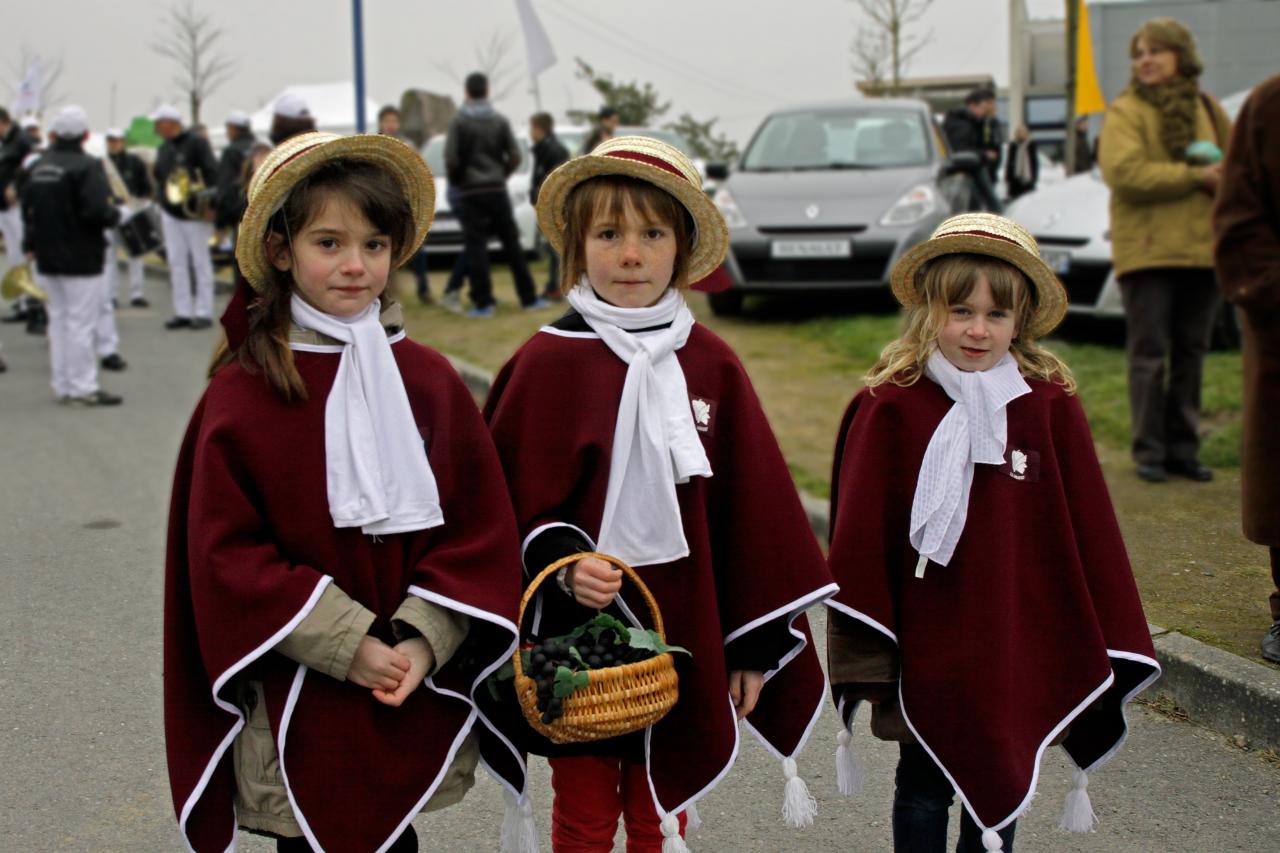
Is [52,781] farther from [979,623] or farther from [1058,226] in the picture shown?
[1058,226]

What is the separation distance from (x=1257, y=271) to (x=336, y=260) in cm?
306

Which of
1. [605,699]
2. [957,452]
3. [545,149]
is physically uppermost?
[545,149]

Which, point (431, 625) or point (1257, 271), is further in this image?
point (1257, 271)

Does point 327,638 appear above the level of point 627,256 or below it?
below

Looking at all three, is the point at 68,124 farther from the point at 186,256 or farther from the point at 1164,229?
the point at 1164,229

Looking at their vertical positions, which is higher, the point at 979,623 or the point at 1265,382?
the point at 1265,382

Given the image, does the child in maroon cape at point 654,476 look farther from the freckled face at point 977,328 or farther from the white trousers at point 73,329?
the white trousers at point 73,329

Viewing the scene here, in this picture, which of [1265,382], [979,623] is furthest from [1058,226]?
[979,623]

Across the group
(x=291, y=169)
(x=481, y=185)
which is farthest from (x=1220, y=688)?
(x=481, y=185)

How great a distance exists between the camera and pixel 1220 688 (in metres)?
4.40

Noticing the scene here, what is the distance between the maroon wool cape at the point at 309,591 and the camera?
2.49m

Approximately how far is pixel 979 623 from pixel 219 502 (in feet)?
5.28

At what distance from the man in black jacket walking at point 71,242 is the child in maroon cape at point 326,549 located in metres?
8.31

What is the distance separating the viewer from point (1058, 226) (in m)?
10.1
